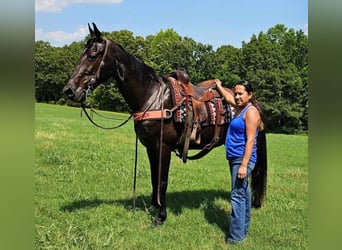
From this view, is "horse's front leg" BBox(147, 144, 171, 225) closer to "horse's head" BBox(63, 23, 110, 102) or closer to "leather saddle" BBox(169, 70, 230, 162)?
"leather saddle" BBox(169, 70, 230, 162)

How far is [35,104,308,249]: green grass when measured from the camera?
177 inches

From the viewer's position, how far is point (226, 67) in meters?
46.6

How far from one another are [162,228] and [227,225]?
38.9 inches

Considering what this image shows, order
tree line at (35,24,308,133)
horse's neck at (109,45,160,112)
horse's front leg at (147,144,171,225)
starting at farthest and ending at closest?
1. tree line at (35,24,308,133)
2. horse's front leg at (147,144,171,225)
3. horse's neck at (109,45,160,112)

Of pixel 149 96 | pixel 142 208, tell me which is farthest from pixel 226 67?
pixel 149 96

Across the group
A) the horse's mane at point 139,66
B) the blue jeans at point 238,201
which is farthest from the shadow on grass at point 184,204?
the horse's mane at point 139,66

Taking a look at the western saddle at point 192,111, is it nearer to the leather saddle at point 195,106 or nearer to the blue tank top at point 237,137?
the leather saddle at point 195,106

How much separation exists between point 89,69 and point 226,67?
43.4 meters

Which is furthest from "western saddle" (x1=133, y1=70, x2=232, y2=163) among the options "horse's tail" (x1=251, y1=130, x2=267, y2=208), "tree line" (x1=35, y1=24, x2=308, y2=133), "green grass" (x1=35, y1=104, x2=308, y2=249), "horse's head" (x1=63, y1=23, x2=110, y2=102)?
"tree line" (x1=35, y1=24, x2=308, y2=133)

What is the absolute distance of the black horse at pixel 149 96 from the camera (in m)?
4.53

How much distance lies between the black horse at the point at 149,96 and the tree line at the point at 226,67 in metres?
24.4

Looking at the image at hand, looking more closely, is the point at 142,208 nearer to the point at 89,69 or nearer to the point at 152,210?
the point at 152,210

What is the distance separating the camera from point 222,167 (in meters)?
10.5
